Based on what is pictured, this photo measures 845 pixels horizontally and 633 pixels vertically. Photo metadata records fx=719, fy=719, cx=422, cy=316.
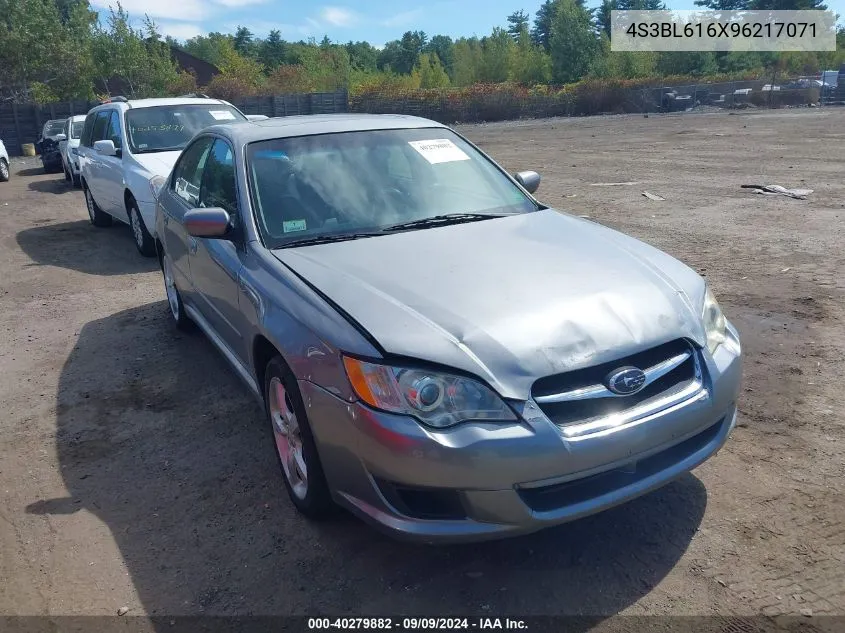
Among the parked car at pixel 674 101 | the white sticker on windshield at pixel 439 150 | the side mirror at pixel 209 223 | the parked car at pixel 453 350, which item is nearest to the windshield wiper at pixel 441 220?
the parked car at pixel 453 350

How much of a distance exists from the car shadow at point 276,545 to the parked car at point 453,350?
0.28m

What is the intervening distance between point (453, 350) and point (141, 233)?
7.16 m

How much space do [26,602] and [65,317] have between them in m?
4.37

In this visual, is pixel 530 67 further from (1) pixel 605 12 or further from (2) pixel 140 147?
(2) pixel 140 147

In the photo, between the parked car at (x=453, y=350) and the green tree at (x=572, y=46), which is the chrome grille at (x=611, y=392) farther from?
the green tree at (x=572, y=46)

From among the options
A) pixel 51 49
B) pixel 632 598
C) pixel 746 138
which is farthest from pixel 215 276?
pixel 51 49

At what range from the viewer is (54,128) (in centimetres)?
2284

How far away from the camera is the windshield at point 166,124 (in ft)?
29.8

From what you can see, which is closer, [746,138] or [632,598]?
[632,598]

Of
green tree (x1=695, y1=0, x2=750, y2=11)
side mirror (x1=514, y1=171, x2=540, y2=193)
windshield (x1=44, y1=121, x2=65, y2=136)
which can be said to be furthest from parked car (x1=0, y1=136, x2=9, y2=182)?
green tree (x1=695, y1=0, x2=750, y2=11)

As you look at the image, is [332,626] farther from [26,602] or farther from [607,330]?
[607,330]

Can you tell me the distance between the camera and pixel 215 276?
4219 mm

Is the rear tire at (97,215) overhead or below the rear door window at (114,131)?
below

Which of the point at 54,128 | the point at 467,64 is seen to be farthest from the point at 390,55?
the point at 54,128
